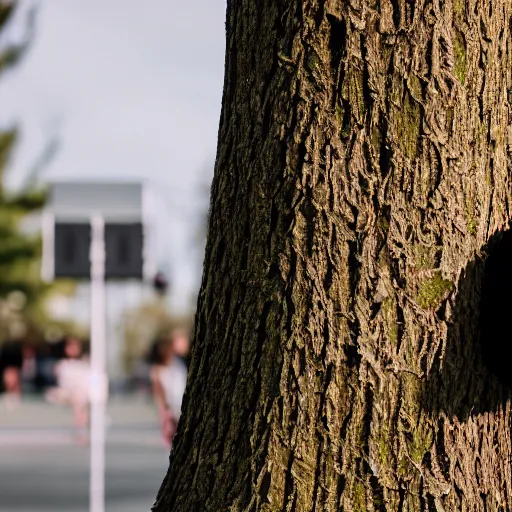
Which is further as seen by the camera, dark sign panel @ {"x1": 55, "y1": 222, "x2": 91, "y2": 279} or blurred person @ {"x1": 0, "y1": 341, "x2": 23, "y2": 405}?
blurred person @ {"x1": 0, "y1": 341, "x2": 23, "y2": 405}

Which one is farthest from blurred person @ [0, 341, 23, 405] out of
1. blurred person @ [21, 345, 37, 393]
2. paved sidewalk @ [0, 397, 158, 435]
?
paved sidewalk @ [0, 397, 158, 435]

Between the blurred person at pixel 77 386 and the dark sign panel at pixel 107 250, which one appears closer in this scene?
the dark sign panel at pixel 107 250

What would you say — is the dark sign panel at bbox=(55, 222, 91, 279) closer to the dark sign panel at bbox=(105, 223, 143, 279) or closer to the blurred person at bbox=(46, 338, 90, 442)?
the dark sign panel at bbox=(105, 223, 143, 279)

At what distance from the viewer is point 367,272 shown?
2988mm

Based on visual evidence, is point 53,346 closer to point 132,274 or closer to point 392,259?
point 132,274

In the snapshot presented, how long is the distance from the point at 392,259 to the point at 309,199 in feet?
0.79

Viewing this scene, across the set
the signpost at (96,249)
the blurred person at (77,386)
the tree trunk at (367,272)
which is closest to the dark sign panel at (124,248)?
the signpost at (96,249)

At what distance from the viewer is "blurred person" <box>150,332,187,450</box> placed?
1272 cm

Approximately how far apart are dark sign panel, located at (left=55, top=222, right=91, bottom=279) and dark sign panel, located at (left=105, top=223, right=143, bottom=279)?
0.19 meters

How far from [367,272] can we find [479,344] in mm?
334

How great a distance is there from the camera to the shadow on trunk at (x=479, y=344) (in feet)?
9.89

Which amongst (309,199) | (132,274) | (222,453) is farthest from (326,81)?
(132,274)

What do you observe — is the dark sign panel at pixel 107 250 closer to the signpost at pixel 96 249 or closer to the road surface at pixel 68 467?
the signpost at pixel 96 249

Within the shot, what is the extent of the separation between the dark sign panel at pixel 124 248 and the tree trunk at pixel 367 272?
788cm
